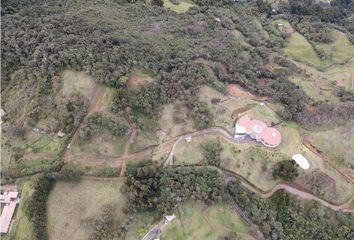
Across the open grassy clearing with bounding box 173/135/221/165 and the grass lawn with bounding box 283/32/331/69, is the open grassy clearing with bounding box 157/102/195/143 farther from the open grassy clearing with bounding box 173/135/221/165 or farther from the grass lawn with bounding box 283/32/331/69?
the grass lawn with bounding box 283/32/331/69

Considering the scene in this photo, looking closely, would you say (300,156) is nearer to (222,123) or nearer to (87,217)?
(222,123)

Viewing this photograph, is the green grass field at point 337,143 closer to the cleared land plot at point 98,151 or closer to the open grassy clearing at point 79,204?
the cleared land plot at point 98,151

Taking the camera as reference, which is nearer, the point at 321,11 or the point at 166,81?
the point at 166,81

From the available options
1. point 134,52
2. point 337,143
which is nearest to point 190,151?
point 134,52

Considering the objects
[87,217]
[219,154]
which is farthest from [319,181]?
[87,217]

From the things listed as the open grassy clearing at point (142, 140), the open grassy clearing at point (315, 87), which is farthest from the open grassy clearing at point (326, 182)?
the open grassy clearing at point (142, 140)

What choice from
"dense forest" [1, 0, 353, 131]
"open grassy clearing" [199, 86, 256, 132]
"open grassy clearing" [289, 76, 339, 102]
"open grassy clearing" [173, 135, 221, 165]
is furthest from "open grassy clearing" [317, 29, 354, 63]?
"open grassy clearing" [173, 135, 221, 165]
